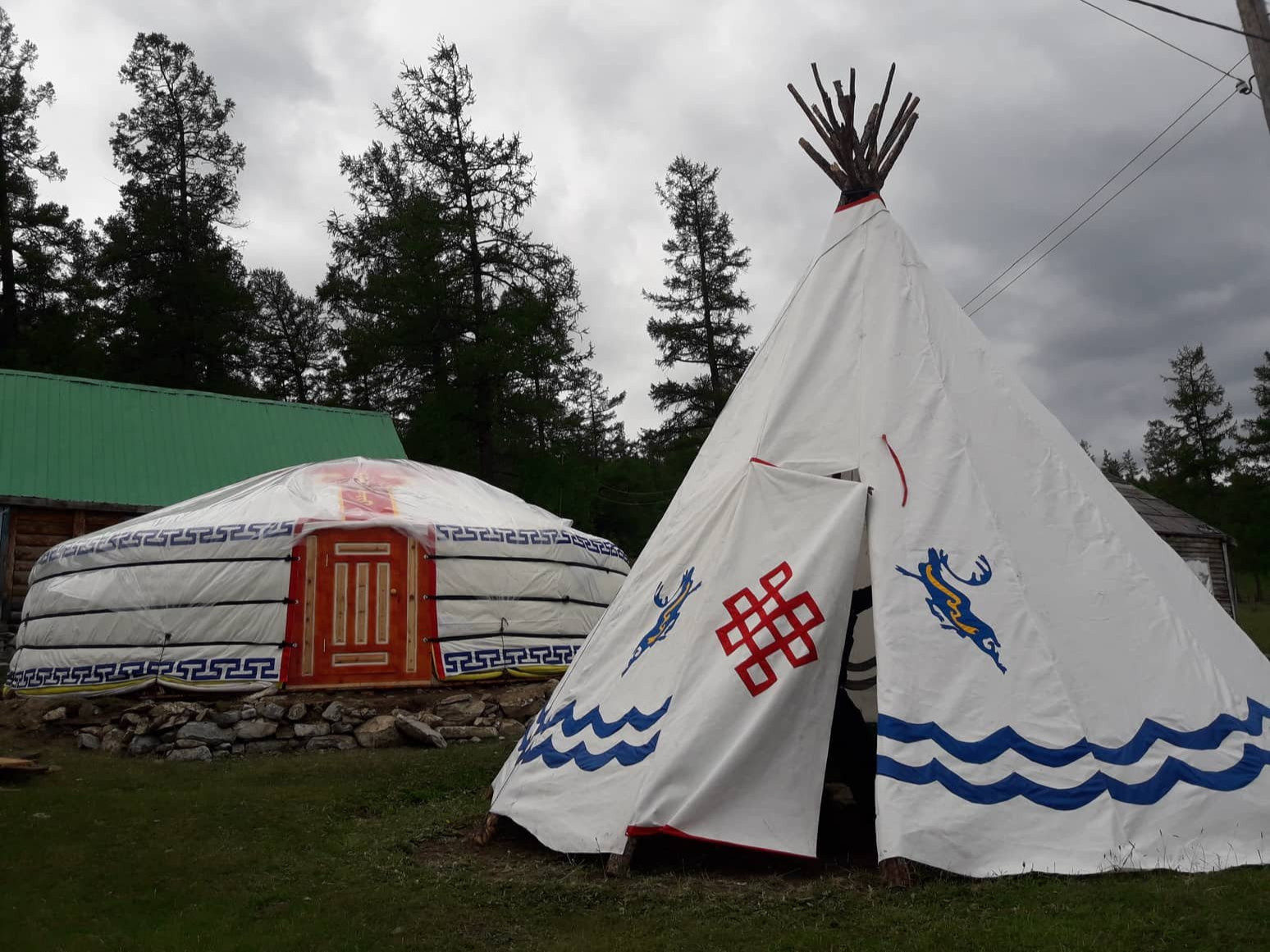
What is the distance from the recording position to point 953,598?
13.7 feet

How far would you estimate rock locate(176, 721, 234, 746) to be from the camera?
25.3ft

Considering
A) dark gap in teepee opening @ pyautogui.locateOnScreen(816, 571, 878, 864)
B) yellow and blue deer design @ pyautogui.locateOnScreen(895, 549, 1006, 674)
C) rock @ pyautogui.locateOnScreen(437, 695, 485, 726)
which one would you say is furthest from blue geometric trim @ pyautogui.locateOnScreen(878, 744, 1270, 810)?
rock @ pyautogui.locateOnScreen(437, 695, 485, 726)

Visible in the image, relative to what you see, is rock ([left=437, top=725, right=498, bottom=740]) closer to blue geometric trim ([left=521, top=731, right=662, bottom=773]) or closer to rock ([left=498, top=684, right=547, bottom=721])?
rock ([left=498, top=684, right=547, bottom=721])

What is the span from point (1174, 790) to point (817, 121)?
3910 mm

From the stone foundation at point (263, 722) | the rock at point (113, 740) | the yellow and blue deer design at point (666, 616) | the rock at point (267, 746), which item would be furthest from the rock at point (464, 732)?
the yellow and blue deer design at point (666, 616)

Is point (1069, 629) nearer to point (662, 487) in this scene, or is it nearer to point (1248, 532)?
point (662, 487)

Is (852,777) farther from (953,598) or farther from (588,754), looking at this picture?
(588,754)

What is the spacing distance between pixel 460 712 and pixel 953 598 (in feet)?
17.2

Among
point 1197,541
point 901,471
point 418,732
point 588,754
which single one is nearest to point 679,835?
point 588,754

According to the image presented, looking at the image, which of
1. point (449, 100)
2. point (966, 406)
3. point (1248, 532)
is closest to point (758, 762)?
point (966, 406)

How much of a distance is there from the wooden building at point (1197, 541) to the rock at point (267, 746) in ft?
63.8

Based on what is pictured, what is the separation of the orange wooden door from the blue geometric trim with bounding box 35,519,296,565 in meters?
0.28

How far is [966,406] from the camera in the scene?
16.2 ft

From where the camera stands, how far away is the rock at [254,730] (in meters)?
7.79
